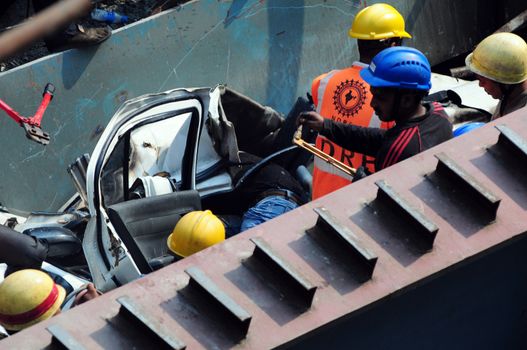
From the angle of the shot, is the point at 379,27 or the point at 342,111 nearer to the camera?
the point at 342,111

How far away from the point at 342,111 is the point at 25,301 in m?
2.42

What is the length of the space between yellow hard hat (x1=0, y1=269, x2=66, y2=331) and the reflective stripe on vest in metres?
2.16

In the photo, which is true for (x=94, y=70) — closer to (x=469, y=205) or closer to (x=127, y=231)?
(x=127, y=231)

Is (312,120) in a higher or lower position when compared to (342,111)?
higher

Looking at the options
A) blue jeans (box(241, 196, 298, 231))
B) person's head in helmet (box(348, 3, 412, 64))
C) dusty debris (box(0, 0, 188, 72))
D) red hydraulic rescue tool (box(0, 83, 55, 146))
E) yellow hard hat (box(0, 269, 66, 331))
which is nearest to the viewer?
yellow hard hat (box(0, 269, 66, 331))

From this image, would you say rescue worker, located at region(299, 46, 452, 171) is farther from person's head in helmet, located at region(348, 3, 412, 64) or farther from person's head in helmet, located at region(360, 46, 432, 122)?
person's head in helmet, located at region(348, 3, 412, 64)

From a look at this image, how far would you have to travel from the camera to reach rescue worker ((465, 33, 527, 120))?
234 inches

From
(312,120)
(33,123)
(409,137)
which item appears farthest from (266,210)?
(409,137)

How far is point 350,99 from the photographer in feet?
19.9

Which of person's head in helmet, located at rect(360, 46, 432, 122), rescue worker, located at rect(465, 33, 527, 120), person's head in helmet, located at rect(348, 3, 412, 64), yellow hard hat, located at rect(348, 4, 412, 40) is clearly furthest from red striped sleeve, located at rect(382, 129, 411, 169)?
yellow hard hat, located at rect(348, 4, 412, 40)

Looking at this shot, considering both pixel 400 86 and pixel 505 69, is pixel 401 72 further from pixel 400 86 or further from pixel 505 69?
pixel 505 69

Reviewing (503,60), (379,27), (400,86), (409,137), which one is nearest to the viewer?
(409,137)

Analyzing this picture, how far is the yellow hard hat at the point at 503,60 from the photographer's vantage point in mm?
5938

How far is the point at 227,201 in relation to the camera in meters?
7.94
